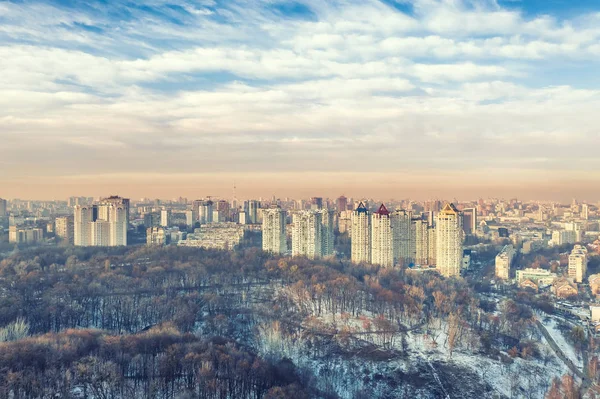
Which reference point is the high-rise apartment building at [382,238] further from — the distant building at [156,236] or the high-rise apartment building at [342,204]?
the high-rise apartment building at [342,204]

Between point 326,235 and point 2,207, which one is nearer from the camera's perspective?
point 326,235

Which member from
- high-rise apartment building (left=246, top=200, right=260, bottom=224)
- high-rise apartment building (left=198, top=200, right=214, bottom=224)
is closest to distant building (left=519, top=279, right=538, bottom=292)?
high-rise apartment building (left=246, top=200, right=260, bottom=224)

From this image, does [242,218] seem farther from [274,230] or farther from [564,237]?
[564,237]

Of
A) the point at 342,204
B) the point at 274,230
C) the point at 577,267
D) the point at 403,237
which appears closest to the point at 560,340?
the point at 577,267

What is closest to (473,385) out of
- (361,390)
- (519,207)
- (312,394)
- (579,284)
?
(361,390)

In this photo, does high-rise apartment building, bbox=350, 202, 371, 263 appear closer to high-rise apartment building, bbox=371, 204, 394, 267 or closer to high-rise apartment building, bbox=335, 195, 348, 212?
high-rise apartment building, bbox=371, 204, 394, 267

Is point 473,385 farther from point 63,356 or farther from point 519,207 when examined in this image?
point 519,207

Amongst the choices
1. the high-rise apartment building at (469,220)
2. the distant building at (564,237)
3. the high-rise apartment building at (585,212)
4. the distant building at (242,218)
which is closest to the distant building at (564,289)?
the distant building at (564,237)
